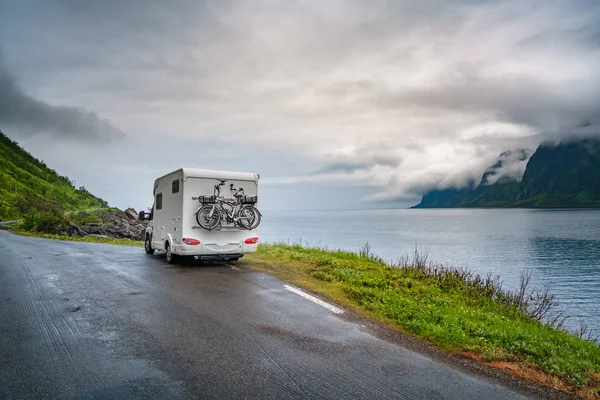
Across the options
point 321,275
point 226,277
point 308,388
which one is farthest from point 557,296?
point 308,388

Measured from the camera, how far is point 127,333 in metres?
6.59

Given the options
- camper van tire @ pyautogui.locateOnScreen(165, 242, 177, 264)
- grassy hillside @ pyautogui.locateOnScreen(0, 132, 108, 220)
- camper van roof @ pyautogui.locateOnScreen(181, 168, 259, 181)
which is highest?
grassy hillside @ pyautogui.locateOnScreen(0, 132, 108, 220)

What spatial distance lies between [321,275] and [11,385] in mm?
8480

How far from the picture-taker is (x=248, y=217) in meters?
14.2

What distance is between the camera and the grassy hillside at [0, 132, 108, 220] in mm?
76438

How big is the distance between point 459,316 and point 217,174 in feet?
29.6

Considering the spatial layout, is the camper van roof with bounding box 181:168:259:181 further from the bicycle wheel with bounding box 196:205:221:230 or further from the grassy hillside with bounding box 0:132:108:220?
Result: the grassy hillside with bounding box 0:132:108:220

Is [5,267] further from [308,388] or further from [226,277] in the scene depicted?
[308,388]

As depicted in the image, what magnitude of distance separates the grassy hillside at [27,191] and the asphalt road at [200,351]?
48474mm

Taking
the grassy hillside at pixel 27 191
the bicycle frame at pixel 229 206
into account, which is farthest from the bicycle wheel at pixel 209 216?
the grassy hillside at pixel 27 191

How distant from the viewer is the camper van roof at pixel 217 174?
13.7m

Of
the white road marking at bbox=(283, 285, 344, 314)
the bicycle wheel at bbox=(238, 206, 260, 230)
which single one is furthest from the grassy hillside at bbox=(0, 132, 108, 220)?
the white road marking at bbox=(283, 285, 344, 314)

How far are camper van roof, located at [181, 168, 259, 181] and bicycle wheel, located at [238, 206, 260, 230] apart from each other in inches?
41.8

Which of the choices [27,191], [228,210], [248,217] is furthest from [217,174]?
[27,191]
